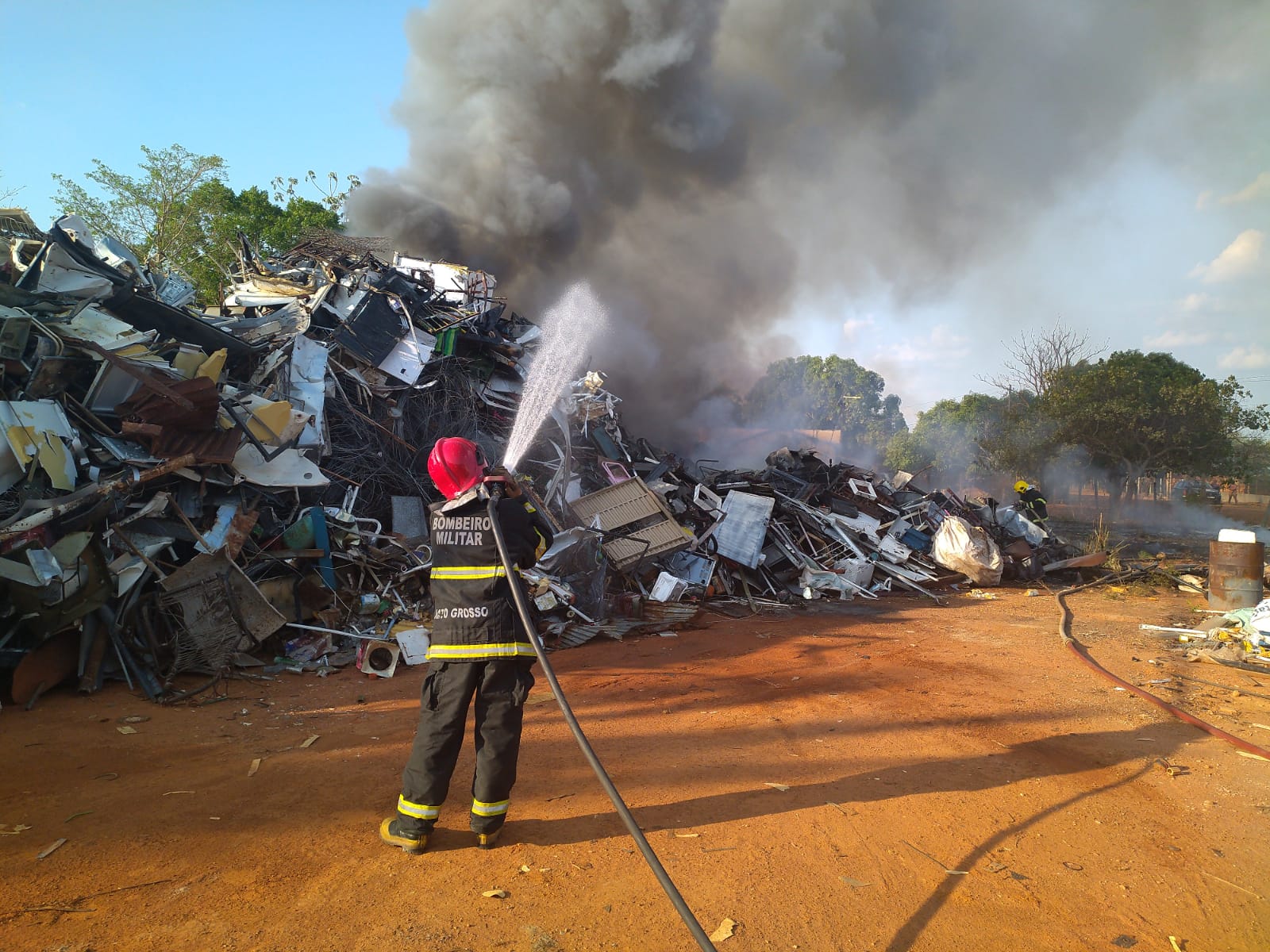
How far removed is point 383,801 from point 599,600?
14.8ft

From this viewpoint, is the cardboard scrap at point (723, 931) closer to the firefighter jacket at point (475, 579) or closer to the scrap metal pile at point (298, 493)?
the firefighter jacket at point (475, 579)

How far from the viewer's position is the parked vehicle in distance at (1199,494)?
1011 inches

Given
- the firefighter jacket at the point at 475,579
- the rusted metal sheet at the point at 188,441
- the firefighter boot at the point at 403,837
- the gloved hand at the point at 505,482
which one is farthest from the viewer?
the rusted metal sheet at the point at 188,441

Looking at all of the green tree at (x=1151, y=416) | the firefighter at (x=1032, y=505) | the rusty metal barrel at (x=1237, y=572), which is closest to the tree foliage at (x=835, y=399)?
the green tree at (x=1151, y=416)

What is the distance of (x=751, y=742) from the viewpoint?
13.9 feet

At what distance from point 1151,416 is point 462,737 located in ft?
77.9

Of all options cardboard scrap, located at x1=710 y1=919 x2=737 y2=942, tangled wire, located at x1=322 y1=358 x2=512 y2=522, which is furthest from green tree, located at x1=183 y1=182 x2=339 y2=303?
cardboard scrap, located at x1=710 y1=919 x2=737 y2=942

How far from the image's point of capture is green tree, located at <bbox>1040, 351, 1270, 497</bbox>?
65.4 ft

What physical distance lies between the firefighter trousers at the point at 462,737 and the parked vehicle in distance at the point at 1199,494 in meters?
30.1

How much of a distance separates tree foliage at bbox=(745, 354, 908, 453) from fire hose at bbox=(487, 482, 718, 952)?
27965 mm

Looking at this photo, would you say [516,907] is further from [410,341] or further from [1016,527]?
[1016,527]

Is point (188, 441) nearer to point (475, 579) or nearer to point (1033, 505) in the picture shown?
point (475, 579)

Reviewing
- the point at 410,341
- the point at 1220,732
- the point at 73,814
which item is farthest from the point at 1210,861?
the point at 410,341

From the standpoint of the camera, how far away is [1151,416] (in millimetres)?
20281
